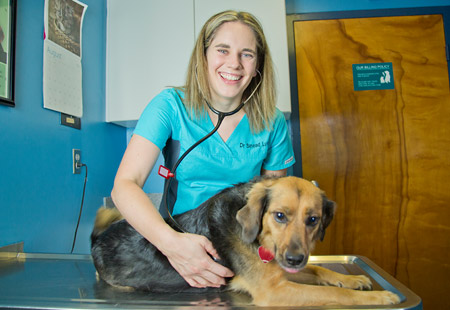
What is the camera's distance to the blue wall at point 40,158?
1534mm

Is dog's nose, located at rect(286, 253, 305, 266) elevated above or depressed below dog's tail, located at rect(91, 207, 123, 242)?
below

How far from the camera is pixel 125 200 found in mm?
1103

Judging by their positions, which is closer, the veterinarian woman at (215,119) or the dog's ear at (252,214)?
the dog's ear at (252,214)

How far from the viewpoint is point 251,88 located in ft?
5.33

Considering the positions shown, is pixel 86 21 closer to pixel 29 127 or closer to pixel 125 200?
pixel 29 127

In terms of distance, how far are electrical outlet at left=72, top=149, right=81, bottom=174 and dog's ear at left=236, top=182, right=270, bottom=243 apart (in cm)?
137

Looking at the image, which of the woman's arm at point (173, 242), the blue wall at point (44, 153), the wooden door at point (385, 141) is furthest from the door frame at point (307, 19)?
the woman's arm at point (173, 242)

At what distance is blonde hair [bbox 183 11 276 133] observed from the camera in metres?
1.44

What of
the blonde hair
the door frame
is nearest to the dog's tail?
the blonde hair

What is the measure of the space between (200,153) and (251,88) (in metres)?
A: 0.45

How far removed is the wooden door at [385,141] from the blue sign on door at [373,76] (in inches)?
1.4

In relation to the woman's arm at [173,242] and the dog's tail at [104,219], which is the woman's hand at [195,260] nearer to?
the woman's arm at [173,242]

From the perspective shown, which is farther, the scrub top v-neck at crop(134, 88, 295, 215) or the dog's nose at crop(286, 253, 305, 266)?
the scrub top v-neck at crop(134, 88, 295, 215)

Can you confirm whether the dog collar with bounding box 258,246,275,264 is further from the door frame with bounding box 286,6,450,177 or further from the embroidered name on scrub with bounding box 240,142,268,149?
the door frame with bounding box 286,6,450,177
